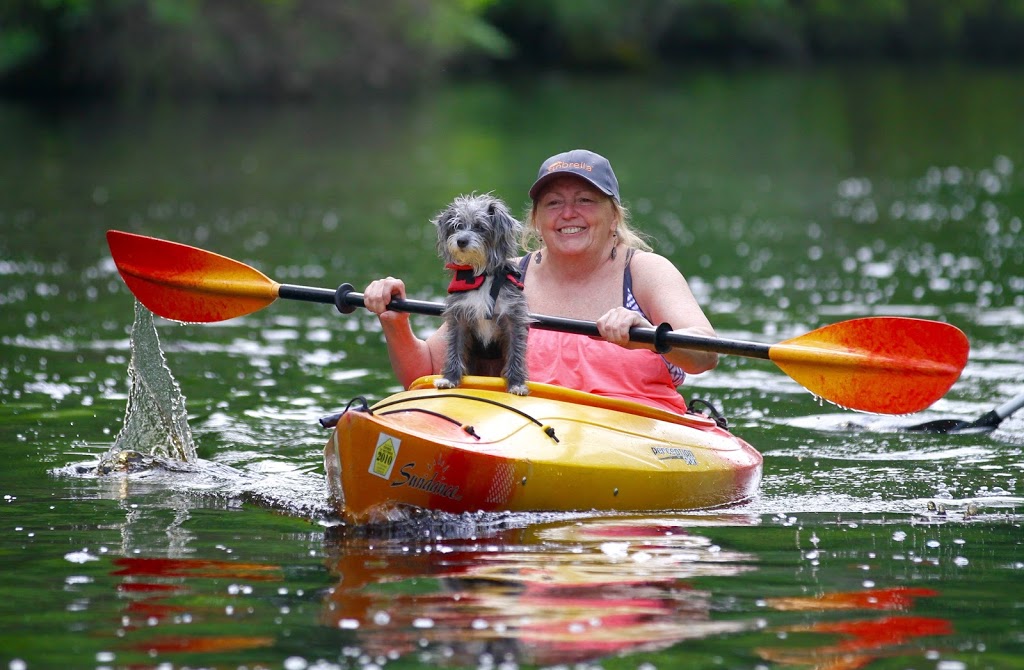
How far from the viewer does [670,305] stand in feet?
17.8

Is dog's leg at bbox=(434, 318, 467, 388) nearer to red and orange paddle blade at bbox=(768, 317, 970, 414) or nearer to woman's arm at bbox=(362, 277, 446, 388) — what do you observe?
woman's arm at bbox=(362, 277, 446, 388)

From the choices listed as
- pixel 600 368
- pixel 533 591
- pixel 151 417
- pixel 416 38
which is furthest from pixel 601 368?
pixel 416 38

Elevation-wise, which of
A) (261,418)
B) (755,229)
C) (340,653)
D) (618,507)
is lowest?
(340,653)

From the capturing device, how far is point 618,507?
17.1 ft

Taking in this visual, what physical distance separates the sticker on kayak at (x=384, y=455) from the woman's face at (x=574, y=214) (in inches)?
43.6

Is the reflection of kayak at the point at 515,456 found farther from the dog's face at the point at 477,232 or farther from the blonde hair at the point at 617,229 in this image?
the blonde hair at the point at 617,229

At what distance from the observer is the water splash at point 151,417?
6.18 meters

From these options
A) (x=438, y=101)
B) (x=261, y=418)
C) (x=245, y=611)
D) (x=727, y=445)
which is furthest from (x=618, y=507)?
(x=438, y=101)

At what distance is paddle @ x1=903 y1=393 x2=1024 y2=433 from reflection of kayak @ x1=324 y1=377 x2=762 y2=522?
194 centimetres

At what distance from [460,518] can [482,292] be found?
762 mm

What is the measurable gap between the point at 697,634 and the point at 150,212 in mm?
12092

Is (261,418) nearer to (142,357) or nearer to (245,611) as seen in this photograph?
(142,357)

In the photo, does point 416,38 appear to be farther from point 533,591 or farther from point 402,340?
point 533,591

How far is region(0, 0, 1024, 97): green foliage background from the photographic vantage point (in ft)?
96.5
